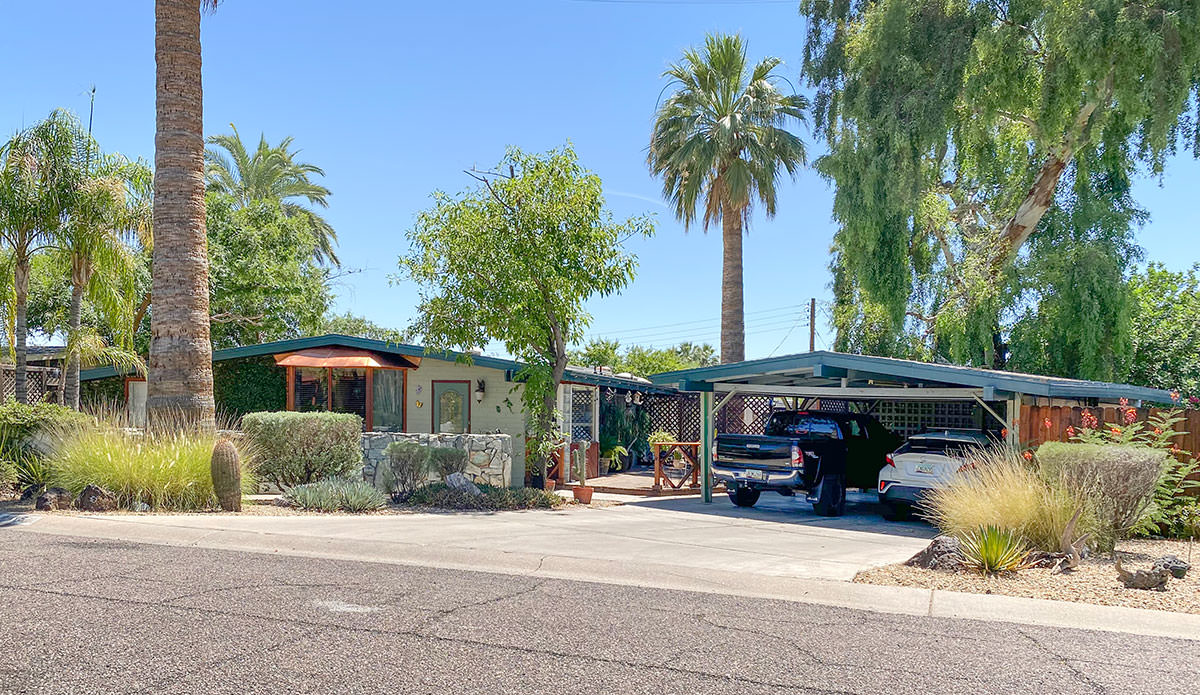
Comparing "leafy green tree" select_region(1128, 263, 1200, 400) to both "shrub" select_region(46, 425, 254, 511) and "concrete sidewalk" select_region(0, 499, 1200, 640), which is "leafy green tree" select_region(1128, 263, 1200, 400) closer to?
Answer: "concrete sidewalk" select_region(0, 499, 1200, 640)

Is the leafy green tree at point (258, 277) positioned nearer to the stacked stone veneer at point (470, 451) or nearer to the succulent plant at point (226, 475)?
the stacked stone veneer at point (470, 451)

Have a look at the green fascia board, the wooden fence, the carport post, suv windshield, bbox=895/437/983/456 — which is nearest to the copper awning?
the green fascia board

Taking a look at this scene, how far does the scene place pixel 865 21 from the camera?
22.9 meters

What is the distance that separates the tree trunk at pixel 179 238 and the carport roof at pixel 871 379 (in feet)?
25.7

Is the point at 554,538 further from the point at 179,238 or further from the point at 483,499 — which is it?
the point at 179,238

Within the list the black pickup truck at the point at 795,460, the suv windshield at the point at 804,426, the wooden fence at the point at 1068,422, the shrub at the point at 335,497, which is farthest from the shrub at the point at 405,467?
the wooden fence at the point at 1068,422

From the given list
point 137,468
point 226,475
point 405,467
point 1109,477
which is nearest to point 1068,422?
point 1109,477

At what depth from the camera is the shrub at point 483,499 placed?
45.8 ft

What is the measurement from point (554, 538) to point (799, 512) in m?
6.45

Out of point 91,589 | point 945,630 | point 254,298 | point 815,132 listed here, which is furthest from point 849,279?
point 91,589

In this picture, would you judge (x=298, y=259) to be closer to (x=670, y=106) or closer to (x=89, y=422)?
(x=670, y=106)

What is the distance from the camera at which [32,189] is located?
14148 mm

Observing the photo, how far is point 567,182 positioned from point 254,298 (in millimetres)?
16418

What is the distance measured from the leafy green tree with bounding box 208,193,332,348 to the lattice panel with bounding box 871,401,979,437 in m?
18.3
